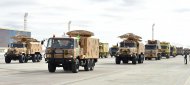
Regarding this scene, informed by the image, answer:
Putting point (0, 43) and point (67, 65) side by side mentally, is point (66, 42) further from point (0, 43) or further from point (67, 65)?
point (0, 43)

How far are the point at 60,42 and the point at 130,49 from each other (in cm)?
1922

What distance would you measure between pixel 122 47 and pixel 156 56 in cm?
1964

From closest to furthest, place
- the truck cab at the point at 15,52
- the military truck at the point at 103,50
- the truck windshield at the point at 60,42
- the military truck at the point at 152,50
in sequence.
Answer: the truck windshield at the point at 60,42, the truck cab at the point at 15,52, the military truck at the point at 152,50, the military truck at the point at 103,50

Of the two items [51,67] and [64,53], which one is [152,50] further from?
[64,53]

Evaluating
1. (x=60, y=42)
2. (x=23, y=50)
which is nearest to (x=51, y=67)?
(x=60, y=42)

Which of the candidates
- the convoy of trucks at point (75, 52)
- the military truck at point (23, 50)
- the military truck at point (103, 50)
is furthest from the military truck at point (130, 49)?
the military truck at point (103, 50)

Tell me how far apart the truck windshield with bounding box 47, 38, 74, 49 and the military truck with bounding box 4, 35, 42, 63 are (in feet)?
62.0

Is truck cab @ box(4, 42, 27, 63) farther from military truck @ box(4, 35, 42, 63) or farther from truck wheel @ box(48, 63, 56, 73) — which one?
truck wheel @ box(48, 63, 56, 73)

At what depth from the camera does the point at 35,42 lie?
5188cm

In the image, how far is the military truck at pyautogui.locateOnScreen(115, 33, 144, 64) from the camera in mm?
46750

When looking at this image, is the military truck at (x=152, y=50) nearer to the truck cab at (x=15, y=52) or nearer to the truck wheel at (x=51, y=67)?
the truck cab at (x=15, y=52)

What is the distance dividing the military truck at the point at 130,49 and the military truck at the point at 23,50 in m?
9.45

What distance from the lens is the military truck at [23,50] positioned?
153 feet

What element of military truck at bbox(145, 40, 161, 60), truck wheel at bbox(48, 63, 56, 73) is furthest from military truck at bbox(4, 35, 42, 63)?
military truck at bbox(145, 40, 161, 60)
